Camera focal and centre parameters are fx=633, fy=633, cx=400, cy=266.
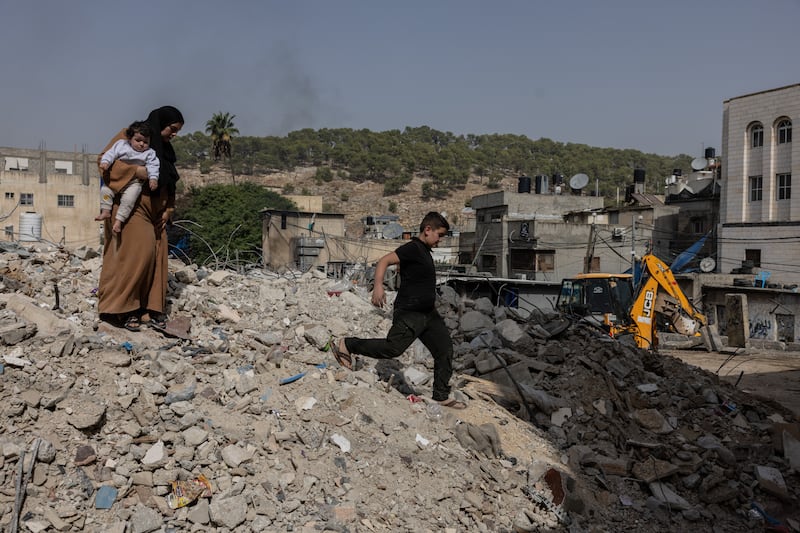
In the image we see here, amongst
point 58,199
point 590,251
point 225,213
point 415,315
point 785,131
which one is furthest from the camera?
point 225,213

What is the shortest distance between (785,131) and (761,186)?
8.57 feet

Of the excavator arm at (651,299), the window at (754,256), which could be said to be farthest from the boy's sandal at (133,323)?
the window at (754,256)

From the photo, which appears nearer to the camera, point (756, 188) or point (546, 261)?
point (756, 188)

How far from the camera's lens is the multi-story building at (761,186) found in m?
28.4

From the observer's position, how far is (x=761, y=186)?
29.6m

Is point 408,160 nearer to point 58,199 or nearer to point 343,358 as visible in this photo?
point 58,199

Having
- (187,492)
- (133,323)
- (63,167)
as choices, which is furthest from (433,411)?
(63,167)

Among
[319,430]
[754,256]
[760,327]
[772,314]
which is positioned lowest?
[760,327]

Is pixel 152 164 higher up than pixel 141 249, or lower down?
higher up

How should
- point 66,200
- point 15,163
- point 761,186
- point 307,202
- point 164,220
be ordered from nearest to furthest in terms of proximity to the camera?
point 164,220, point 761,186, point 66,200, point 15,163, point 307,202

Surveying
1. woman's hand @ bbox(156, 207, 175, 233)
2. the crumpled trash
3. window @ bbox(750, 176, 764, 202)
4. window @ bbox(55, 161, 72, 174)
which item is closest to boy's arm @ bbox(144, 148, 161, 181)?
woman's hand @ bbox(156, 207, 175, 233)

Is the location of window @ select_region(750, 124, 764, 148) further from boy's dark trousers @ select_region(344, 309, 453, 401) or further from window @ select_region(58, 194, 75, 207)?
window @ select_region(58, 194, 75, 207)

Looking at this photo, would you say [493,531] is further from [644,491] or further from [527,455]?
[644,491]

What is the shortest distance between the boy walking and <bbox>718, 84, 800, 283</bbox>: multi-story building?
2761 centimetres
